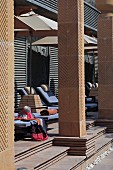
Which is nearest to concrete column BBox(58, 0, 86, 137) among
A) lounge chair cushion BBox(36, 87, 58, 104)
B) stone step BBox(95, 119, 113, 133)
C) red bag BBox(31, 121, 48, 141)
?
red bag BBox(31, 121, 48, 141)

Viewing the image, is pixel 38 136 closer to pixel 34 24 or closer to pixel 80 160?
pixel 80 160

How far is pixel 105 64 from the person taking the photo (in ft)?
39.7

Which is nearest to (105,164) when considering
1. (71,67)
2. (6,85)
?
(71,67)

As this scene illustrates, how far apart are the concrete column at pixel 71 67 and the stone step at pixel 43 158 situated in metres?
0.62

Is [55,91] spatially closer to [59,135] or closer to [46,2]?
[46,2]

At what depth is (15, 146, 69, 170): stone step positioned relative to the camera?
655 centimetres

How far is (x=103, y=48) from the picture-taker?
12148 mm

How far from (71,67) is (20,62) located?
292 inches

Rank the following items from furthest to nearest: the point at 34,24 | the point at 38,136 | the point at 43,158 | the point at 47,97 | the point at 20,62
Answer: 1. the point at 20,62
2. the point at 47,97
3. the point at 34,24
4. the point at 38,136
5. the point at 43,158

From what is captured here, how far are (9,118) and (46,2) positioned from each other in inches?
479

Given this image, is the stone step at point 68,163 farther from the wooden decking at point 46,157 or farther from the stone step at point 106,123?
the stone step at point 106,123

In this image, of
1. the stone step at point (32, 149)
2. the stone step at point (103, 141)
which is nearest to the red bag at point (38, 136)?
the stone step at point (32, 149)

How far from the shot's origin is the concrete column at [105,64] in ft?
39.3

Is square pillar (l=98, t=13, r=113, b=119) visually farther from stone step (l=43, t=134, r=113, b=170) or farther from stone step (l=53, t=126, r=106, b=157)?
stone step (l=53, t=126, r=106, b=157)
